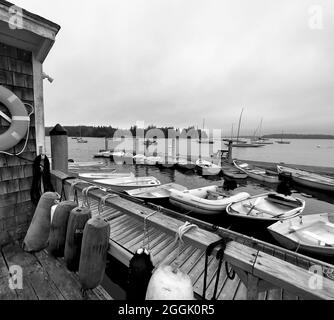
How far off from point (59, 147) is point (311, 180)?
1675 cm

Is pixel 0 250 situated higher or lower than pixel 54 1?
lower

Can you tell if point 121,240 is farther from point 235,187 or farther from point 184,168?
point 184,168

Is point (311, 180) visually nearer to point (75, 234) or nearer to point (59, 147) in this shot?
point (59, 147)

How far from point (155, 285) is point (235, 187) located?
15.5 m

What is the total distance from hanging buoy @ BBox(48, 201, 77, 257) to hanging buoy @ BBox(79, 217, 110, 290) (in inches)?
22.4

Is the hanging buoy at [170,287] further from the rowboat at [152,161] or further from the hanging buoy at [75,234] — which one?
the rowboat at [152,161]

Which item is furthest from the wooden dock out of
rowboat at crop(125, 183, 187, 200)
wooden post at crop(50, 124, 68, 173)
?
rowboat at crop(125, 183, 187, 200)

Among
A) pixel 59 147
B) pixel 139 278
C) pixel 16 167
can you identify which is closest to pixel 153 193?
pixel 59 147

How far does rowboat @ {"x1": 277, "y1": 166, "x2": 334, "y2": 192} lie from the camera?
45.2 ft

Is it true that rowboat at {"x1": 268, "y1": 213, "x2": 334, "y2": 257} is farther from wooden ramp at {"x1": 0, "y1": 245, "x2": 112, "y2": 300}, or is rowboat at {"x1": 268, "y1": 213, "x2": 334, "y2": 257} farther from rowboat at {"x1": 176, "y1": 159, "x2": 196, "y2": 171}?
rowboat at {"x1": 176, "y1": 159, "x2": 196, "y2": 171}

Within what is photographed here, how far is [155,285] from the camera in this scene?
1.40m

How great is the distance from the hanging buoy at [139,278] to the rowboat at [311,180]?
641 inches
